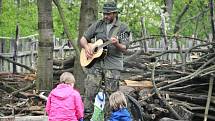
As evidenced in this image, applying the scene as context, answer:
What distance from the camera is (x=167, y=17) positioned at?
1224 inches

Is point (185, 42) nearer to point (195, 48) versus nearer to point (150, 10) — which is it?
point (150, 10)

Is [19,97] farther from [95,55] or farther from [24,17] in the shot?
[24,17]

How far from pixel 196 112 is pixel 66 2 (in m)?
20.7

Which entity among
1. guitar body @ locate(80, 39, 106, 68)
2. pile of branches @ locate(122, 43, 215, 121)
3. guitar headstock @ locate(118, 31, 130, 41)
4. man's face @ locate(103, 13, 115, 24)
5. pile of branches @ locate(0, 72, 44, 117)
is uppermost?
man's face @ locate(103, 13, 115, 24)

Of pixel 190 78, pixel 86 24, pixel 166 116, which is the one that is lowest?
pixel 166 116

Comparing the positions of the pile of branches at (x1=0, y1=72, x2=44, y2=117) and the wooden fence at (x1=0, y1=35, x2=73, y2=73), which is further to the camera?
the wooden fence at (x1=0, y1=35, x2=73, y2=73)

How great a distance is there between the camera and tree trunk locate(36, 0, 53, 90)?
1134 cm

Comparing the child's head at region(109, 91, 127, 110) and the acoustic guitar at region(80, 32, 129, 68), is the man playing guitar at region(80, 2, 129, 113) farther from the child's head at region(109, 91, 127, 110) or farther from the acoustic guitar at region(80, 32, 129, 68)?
the child's head at region(109, 91, 127, 110)

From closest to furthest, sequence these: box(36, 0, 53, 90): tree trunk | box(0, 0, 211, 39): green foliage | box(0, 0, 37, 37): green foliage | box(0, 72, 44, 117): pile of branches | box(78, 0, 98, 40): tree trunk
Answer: box(0, 72, 44, 117): pile of branches → box(36, 0, 53, 90): tree trunk → box(78, 0, 98, 40): tree trunk → box(0, 0, 37, 37): green foliage → box(0, 0, 211, 39): green foliage

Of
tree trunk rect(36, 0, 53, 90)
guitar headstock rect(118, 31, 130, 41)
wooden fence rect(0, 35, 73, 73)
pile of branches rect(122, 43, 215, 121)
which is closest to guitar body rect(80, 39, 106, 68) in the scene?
guitar headstock rect(118, 31, 130, 41)

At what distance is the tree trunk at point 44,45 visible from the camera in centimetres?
1134

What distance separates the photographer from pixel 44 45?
11383 mm

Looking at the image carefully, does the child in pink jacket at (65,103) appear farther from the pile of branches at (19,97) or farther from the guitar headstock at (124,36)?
the pile of branches at (19,97)

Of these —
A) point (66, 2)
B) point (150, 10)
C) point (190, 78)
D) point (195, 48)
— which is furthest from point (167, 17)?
point (190, 78)
